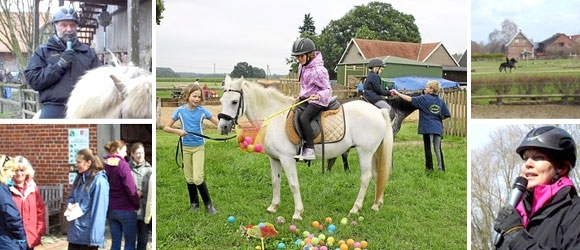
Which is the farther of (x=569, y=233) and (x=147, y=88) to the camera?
(x=147, y=88)

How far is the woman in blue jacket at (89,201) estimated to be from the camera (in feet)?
12.7

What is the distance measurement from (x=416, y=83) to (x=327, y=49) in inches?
27.1

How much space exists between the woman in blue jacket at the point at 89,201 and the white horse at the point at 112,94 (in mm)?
308

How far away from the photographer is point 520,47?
12.4 ft

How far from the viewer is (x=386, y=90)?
13.3ft

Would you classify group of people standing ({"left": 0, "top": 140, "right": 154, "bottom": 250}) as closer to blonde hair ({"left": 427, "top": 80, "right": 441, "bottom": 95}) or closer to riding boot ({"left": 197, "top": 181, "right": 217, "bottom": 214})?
riding boot ({"left": 197, "top": 181, "right": 217, "bottom": 214})

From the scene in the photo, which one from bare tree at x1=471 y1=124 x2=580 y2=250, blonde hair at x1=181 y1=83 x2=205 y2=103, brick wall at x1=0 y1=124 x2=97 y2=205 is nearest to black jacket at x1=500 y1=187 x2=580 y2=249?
bare tree at x1=471 y1=124 x2=580 y2=250

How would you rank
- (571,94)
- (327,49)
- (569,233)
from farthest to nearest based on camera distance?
1. (327,49)
2. (571,94)
3. (569,233)

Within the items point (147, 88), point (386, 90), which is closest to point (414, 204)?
point (386, 90)

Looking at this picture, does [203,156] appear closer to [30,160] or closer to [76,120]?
[76,120]

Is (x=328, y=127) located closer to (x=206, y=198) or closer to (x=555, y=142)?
(x=206, y=198)

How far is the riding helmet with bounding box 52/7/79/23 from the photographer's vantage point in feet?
12.1

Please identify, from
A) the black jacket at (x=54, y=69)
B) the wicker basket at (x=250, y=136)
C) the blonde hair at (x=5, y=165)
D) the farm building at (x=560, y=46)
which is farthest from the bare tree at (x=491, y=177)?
the blonde hair at (x=5, y=165)

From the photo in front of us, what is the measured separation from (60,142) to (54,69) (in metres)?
0.52
